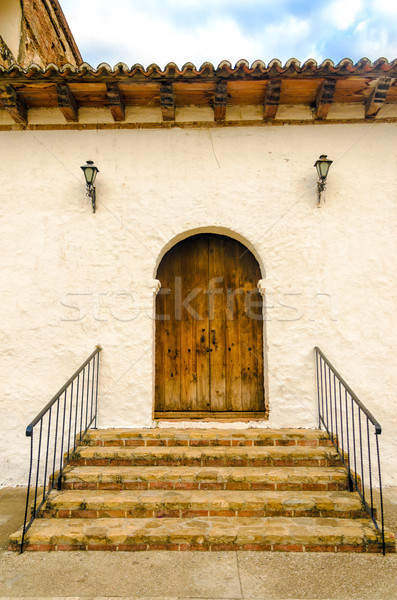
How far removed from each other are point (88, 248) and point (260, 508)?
3.67 meters

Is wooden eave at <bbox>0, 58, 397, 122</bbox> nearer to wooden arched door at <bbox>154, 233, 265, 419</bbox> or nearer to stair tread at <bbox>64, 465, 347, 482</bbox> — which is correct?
wooden arched door at <bbox>154, 233, 265, 419</bbox>

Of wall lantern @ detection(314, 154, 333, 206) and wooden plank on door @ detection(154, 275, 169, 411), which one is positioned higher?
wall lantern @ detection(314, 154, 333, 206)

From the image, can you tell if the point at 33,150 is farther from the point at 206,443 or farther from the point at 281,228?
the point at 206,443

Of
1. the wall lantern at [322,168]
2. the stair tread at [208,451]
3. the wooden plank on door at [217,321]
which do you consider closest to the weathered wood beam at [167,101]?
the wooden plank on door at [217,321]

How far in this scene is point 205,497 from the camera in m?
3.57

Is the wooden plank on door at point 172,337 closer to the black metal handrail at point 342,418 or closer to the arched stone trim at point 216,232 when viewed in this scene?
the arched stone trim at point 216,232

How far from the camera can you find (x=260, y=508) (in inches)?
135

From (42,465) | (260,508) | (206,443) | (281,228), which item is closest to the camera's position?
(260,508)

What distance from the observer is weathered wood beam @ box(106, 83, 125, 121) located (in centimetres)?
496

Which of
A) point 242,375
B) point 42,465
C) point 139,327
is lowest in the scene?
point 42,465

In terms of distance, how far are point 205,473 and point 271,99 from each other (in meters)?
4.60

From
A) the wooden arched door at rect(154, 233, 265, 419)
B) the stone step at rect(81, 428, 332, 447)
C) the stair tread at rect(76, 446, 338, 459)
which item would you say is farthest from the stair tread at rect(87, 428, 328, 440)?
the wooden arched door at rect(154, 233, 265, 419)

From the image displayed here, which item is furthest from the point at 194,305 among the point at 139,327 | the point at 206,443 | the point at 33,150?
the point at 33,150

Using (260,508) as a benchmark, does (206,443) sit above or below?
above
